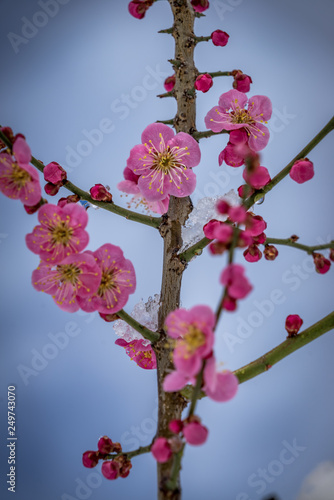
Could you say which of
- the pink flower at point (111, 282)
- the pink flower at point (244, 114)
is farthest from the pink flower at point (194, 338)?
the pink flower at point (244, 114)

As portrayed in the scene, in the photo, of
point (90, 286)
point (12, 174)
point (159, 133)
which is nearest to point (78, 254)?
point (90, 286)

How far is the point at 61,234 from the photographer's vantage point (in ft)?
2.97

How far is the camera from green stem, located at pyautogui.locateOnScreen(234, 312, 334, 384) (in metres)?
1.01

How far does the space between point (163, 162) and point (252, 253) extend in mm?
307

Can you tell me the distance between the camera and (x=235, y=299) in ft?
2.16

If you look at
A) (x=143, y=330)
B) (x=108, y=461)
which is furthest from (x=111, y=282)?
(x=108, y=461)

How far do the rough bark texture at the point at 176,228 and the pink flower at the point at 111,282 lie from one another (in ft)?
0.46

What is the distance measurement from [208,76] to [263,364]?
728 mm

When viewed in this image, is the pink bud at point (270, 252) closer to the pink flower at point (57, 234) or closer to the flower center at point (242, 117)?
the flower center at point (242, 117)

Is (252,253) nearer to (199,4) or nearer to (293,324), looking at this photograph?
(293,324)

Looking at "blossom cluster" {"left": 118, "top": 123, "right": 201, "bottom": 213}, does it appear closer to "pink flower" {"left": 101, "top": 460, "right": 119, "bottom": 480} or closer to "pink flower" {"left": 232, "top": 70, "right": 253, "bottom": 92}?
"pink flower" {"left": 232, "top": 70, "right": 253, "bottom": 92}

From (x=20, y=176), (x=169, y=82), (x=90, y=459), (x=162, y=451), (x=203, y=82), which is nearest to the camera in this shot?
(x=162, y=451)

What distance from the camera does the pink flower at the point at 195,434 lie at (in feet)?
2.35

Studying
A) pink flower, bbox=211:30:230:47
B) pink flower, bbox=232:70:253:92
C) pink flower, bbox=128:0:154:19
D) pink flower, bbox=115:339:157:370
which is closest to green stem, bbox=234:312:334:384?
pink flower, bbox=115:339:157:370
